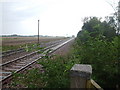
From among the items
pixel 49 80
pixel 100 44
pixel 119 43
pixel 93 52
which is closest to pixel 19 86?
pixel 49 80

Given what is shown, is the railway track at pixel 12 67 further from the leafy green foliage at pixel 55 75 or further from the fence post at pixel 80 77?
the fence post at pixel 80 77

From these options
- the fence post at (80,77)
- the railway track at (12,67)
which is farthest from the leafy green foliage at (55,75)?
the fence post at (80,77)

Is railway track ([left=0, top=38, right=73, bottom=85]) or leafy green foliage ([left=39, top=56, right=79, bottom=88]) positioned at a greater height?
leafy green foliage ([left=39, top=56, right=79, bottom=88])

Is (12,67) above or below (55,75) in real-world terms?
below

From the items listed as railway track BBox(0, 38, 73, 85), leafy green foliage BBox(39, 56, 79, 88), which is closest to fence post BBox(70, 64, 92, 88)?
leafy green foliage BBox(39, 56, 79, 88)

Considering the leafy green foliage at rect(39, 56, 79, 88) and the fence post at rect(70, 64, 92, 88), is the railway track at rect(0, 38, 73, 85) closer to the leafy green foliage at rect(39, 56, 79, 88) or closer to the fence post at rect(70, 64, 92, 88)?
the leafy green foliage at rect(39, 56, 79, 88)

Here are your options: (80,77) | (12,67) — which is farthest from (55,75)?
(12,67)

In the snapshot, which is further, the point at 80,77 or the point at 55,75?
the point at 55,75

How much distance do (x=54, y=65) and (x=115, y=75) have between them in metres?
1.79

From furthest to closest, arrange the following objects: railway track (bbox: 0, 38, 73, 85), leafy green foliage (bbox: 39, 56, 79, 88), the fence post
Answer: railway track (bbox: 0, 38, 73, 85), leafy green foliage (bbox: 39, 56, 79, 88), the fence post

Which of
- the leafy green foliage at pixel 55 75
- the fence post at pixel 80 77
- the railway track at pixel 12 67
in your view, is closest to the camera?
the fence post at pixel 80 77

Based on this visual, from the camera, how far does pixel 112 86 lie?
3092mm

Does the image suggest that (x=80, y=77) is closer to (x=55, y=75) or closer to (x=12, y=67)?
(x=55, y=75)

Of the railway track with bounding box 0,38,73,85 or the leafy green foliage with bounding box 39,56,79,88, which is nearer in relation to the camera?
the leafy green foliage with bounding box 39,56,79,88
